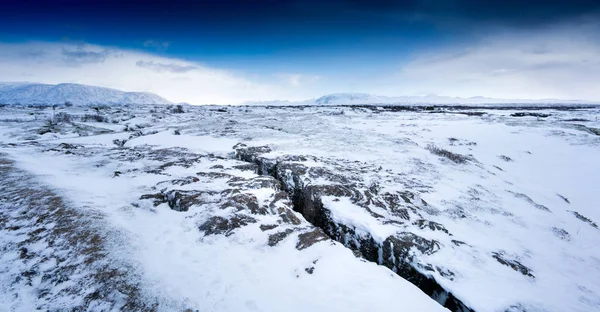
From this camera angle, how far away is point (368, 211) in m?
8.40

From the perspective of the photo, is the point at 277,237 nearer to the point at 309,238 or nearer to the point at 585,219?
the point at 309,238

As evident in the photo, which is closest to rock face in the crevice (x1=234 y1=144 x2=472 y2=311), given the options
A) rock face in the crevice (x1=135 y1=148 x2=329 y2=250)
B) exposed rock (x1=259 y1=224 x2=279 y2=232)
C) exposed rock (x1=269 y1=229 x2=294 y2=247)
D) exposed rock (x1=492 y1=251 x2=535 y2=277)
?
rock face in the crevice (x1=135 y1=148 x2=329 y2=250)

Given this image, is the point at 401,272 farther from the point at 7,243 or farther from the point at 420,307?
the point at 7,243

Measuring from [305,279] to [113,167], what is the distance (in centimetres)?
1108

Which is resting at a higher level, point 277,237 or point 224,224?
point 224,224

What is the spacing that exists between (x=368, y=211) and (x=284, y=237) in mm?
3273

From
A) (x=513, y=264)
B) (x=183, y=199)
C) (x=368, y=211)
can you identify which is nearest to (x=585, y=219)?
(x=513, y=264)

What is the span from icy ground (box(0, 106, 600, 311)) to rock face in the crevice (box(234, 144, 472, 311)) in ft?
0.14

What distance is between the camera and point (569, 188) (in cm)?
1409

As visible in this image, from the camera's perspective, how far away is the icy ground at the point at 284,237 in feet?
16.4

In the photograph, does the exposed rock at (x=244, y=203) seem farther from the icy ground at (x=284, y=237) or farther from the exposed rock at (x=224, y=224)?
the exposed rock at (x=224, y=224)

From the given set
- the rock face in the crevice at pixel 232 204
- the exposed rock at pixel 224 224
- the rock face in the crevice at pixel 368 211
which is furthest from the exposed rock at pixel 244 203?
the rock face in the crevice at pixel 368 211

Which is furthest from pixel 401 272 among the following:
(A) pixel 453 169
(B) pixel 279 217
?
(A) pixel 453 169

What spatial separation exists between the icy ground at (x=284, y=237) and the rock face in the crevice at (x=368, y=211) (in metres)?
0.04
